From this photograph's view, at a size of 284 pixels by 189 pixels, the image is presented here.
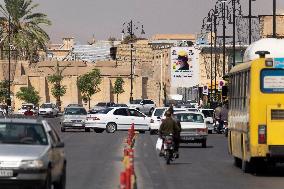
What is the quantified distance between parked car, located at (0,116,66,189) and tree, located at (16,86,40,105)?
128662mm

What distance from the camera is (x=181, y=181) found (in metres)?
25.8

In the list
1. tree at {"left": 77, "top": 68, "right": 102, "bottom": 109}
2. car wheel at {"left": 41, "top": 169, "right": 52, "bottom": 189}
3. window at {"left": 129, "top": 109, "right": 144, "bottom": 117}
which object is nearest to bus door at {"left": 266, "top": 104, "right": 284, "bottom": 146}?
car wheel at {"left": 41, "top": 169, "right": 52, "bottom": 189}

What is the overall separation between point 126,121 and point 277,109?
3890 cm

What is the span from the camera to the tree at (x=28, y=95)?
148 m

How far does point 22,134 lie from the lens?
19.4 meters

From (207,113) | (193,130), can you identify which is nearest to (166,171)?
(193,130)

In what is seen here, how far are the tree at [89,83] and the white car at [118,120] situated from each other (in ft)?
290

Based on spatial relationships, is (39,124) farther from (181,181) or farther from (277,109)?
(277,109)

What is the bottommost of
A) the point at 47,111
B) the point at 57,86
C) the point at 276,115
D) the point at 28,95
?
the point at 47,111

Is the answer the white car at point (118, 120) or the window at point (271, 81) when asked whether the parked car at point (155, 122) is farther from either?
the window at point (271, 81)

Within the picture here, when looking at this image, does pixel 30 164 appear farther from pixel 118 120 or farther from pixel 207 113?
pixel 207 113

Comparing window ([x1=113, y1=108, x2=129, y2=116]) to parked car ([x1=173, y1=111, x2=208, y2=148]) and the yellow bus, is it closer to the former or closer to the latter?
parked car ([x1=173, y1=111, x2=208, y2=148])

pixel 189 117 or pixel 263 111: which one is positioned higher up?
pixel 263 111

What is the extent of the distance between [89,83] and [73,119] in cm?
8712
